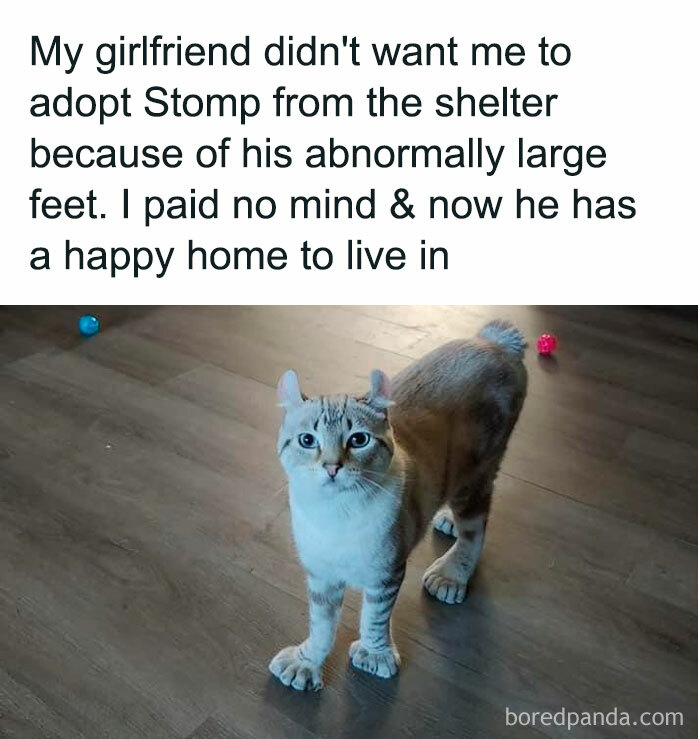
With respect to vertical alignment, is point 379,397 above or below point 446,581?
above

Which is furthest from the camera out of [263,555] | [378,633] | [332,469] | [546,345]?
[546,345]

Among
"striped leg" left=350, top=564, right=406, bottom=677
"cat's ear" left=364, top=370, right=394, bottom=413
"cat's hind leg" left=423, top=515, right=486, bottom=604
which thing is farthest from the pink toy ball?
"cat's ear" left=364, top=370, right=394, bottom=413

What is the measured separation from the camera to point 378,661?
1327 millimetres

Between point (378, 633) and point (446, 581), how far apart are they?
26 cm

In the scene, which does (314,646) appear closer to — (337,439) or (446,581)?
(446,581)

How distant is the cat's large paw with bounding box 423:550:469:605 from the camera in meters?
1.50

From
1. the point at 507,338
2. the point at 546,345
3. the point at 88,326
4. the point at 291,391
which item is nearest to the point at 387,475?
the point at 291,391

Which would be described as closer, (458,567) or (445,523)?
(458,567)

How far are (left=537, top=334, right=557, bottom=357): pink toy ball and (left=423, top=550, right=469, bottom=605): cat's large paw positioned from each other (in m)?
1.11

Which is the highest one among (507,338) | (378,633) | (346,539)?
(507,338)

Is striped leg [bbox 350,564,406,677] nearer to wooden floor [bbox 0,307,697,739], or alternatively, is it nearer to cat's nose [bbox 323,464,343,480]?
wooden floor [bbox 0,307,697,739]

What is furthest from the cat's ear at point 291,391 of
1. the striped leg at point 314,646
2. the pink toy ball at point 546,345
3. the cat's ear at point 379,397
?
the pink toy ball at point 546,345

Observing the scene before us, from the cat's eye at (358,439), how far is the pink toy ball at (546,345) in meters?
1.49
